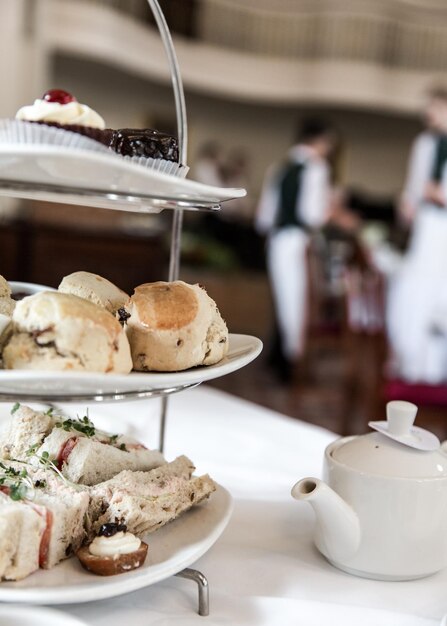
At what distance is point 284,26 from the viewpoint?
7621mm

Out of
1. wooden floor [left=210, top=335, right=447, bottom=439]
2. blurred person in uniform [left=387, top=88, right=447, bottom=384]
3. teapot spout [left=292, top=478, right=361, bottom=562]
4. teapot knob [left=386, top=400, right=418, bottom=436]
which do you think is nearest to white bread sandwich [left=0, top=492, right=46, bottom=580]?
teapot spout [left=292, top=478, right=361, bottom=562]

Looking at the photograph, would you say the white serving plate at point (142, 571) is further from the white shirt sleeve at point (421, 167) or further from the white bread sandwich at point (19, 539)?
the white shirt sleeve at point (421, 167)

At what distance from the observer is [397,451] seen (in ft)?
2.28

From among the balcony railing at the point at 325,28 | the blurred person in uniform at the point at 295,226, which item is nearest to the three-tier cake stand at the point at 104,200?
the blurred person in uniform at the point at 295,226

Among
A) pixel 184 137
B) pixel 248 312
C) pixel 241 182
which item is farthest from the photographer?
pixel 241 182

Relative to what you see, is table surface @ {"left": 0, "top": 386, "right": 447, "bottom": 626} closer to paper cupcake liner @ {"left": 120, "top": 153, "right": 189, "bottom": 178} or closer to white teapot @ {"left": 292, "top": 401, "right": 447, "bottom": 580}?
white teapot @ {"left": 292, "top": 401, "right": 447, "bottom": 580}

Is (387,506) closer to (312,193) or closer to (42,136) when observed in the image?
(42,136)

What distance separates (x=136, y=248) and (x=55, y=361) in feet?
10.6

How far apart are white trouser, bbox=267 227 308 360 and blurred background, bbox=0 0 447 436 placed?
0.01m

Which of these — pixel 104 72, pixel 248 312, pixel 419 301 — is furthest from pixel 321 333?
pixel 104 72

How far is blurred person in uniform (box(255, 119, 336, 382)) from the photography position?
4.70m

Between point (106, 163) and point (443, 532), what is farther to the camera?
point (443, 532)

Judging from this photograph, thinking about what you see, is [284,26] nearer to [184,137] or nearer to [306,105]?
[306,105]

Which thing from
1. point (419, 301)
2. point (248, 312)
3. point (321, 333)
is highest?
point (419, 301)
